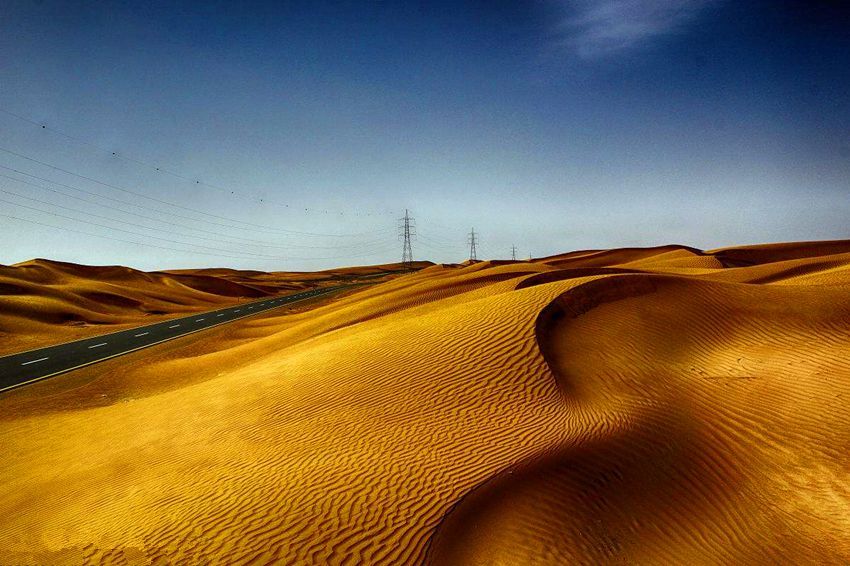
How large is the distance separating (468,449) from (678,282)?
37.7 feet

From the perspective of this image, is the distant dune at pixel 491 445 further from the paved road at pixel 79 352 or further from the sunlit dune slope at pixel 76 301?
the sunlit dune slope at pixel 76 301

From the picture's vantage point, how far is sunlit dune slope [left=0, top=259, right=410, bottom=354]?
27.9 meters

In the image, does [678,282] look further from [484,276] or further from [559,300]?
[484,276]

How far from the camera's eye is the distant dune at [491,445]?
5.25 m

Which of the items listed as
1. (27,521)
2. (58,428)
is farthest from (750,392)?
(58,428)

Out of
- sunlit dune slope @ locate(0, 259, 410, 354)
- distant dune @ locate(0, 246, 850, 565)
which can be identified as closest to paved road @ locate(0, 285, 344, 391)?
sunlit dune slope @ locate(0, 259, 410, 354)

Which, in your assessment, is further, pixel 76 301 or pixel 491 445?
pixel 76 301

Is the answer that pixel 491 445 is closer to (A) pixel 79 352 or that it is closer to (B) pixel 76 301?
(A) pixel 79 352

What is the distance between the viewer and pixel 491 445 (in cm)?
690

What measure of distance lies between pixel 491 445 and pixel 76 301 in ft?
142

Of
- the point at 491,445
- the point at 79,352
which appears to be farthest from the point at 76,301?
the point at 491,445

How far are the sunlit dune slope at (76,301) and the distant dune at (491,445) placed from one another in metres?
17.8

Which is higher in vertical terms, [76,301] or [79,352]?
[76,301]

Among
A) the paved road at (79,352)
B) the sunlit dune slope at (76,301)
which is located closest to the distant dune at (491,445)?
the paved road at (79,352)
